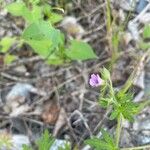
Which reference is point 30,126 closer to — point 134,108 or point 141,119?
point 141,119

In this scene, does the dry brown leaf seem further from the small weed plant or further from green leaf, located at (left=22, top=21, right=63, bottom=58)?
green leaf, located at (left=22, top=21, right=63, bottom=58)

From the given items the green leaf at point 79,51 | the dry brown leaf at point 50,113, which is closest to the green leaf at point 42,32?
the green leaf at point 79,51

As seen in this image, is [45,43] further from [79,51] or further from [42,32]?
[42,32]

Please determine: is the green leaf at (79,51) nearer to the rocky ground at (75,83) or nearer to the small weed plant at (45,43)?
the small weed plant at (45,43)

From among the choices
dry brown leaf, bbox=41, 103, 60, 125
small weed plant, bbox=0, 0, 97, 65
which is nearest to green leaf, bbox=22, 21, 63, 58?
small weed plant, bbox=0, 0, 97, 65

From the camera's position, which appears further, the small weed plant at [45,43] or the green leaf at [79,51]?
the green leaf at [79,51]

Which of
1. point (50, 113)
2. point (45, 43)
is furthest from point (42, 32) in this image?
point (50, 113)
